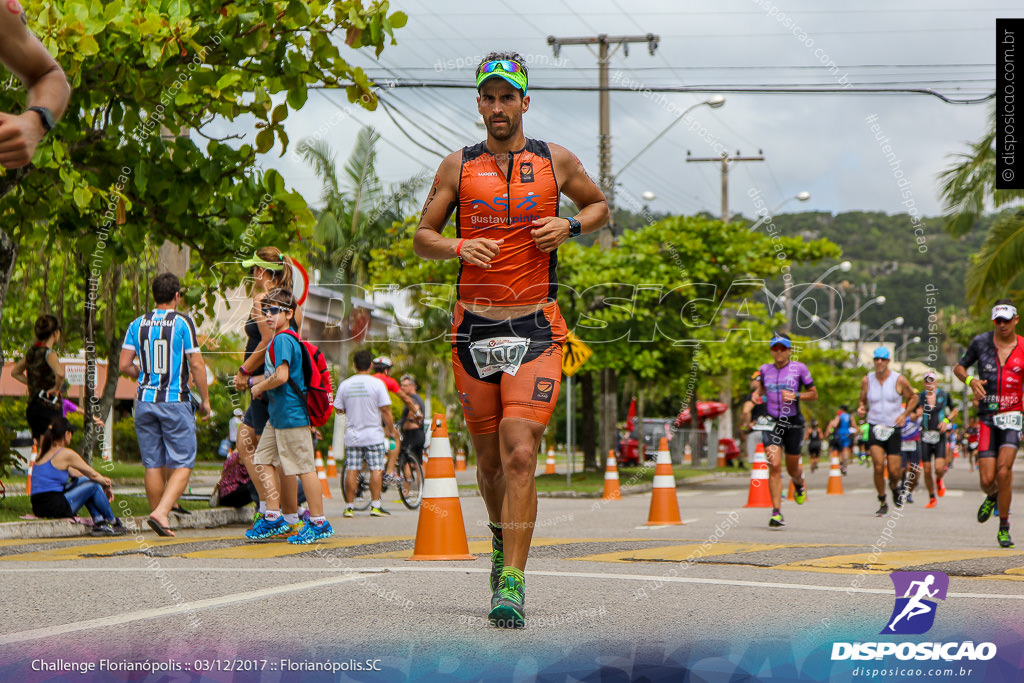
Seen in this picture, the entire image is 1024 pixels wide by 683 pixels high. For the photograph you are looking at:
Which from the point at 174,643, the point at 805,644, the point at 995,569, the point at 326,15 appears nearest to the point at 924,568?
the point at 995,569

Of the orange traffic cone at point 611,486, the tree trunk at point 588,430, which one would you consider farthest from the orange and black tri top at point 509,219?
the tree trunk at point 588,430

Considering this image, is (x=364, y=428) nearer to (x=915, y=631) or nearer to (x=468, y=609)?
(x=468, y=609)

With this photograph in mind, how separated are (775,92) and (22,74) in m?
18.3

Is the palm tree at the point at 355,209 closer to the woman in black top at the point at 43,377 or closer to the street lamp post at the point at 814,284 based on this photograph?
the street lamp post at the point at 814,284

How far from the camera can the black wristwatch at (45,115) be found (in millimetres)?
2715

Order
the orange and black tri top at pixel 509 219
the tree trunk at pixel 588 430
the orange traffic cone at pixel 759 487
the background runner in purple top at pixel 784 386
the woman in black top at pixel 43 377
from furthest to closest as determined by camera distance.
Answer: the tree trunk at pixel 588 430 → the orange traffic cone at pixel 759 487 → the background runner in purple top at pixel 784 386 → the woman in black top at pixel 43 377 → the orange and black tri top at pixel 509 219

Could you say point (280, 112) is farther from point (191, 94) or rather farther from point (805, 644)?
point (805, 644)

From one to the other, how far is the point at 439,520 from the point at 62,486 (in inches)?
152

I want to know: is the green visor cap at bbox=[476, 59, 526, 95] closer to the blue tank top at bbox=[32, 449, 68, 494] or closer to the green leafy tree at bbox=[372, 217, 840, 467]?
the blue tank top at bbox=[32, 449, 68, 494]

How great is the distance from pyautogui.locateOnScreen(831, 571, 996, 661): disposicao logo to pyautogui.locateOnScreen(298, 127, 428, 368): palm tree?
33.8 metres

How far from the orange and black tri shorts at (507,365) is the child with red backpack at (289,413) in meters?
4.18

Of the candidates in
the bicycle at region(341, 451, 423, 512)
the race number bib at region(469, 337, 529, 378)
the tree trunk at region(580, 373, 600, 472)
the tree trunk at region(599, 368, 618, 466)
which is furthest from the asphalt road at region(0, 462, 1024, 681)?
the tree trunk at region(580, 373, 600, 472)

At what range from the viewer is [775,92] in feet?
65.2

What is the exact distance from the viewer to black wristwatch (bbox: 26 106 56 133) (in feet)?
8.91
